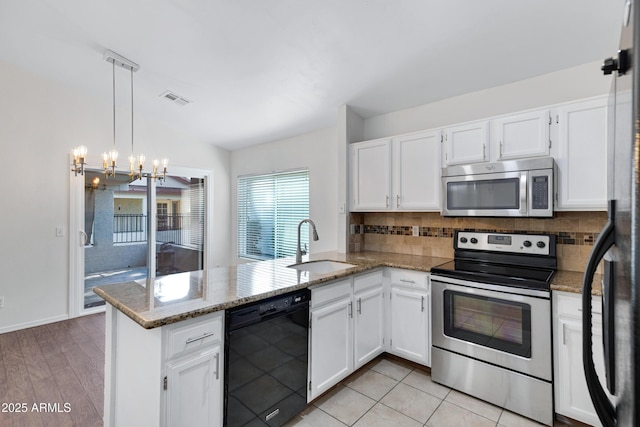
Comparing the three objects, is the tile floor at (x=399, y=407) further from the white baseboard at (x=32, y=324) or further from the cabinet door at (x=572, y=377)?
the white baseboard at (x=32, y=324)

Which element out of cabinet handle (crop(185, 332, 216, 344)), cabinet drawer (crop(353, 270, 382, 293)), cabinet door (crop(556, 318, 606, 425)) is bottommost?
cabinet door (crop(556, 318, 606, 425))

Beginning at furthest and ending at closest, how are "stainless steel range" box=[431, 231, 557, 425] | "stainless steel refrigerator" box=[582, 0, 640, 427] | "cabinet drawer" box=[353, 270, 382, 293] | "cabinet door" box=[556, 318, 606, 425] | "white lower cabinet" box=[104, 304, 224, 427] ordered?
"cabinet drawer" box=[353, 270, 382, 293] < "stainless steel range" box=[431, 231, 557, 425] < "cabinet door" box=[556, 318, 606, 425] < "white lower cabinet" box=[104, 304, 224, 427] < "stainless steel refrigerator" box=[582, 0, 640, 427]

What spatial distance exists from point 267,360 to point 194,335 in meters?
0.51

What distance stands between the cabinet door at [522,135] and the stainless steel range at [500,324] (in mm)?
670

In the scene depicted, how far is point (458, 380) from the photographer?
232 cm

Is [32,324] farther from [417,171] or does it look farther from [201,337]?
[417,171]

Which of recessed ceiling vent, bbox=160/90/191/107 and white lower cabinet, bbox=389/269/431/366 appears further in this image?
recessed ceiling vent, bbox=160/90/191/107

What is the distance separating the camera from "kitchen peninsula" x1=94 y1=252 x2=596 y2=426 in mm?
1381

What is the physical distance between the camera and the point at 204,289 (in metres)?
1.82

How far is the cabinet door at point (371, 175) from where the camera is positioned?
3135 millimetres

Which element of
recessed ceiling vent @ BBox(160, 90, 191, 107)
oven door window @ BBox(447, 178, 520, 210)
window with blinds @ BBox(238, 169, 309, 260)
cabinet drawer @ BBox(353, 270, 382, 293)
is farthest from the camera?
window with blinds @ BBox(238, 169, 309, 260)

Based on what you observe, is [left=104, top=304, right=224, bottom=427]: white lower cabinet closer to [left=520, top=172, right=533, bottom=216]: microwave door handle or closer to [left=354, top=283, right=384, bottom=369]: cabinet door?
[left=354, top=283, right=384, bottom=369]: cabinet door

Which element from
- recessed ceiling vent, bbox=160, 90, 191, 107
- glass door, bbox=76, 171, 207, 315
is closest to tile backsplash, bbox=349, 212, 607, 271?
recessed ceiling vent, bbox=160, 90, 191, 107

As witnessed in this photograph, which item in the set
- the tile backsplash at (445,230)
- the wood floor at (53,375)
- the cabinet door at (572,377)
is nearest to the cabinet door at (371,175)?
the tile backsplash at (445,230)
